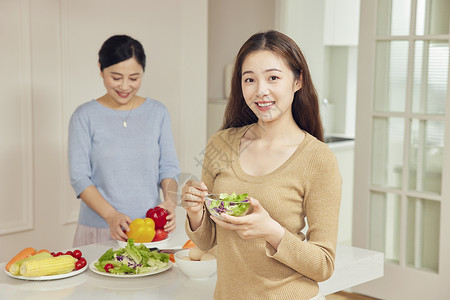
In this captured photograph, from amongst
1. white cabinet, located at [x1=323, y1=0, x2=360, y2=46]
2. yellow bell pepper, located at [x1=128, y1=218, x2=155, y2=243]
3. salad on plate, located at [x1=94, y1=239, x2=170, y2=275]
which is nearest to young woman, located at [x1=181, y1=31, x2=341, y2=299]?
salad on plate, located at [x1=94, y1=239, x2=170, y2=275]

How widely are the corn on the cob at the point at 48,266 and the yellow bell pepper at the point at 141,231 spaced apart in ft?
1.04

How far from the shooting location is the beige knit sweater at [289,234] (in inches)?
51.9

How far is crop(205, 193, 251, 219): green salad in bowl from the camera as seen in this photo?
128cm

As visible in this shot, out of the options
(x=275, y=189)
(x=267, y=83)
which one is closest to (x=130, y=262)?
(x=275, y=189)

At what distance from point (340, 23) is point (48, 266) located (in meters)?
4.12

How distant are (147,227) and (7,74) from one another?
1.52 metres

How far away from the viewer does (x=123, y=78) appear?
2.43m

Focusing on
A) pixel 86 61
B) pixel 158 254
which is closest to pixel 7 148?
pixel 86 61

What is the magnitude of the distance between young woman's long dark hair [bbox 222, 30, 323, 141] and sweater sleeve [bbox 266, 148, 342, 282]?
0.17 metres

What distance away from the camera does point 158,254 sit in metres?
1.96

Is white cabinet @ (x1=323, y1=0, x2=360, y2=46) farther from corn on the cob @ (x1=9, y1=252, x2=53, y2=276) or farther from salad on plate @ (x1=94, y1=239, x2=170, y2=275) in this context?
corn on the cob @ (x1=9, y1=252, x2=53, y2=276)

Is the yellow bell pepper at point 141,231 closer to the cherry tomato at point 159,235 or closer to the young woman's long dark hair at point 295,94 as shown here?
the cherry tomato at point 159,235

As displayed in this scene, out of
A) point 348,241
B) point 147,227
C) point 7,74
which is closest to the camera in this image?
point 147,227

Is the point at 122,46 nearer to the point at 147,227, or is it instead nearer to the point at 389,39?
the point at 147,227
